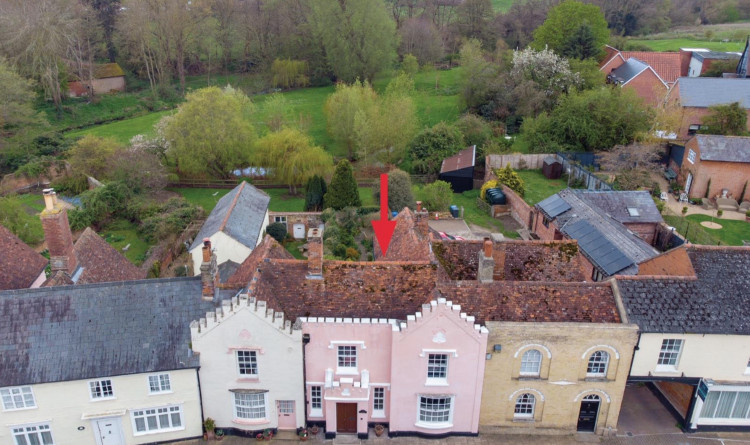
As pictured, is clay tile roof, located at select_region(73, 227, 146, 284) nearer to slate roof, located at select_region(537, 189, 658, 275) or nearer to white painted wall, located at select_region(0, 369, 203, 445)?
white painted wall, located at select_region(0, 369, 203, 445)

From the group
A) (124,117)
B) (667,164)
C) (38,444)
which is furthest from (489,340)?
(124,117)

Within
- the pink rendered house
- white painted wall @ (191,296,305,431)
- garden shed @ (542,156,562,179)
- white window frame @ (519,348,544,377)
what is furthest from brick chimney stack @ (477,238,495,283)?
garden shed @ (542,156,562,179)

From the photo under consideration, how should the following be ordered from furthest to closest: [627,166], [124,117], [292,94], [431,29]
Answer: [431,29]
[292,94]
[124,117]
[627,166]

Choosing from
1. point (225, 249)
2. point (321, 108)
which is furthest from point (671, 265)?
point (321, 108)

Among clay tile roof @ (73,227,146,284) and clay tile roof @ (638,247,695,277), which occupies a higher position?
clay tile roof @ (638,247,695,277)

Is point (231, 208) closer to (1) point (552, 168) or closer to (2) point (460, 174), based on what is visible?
(2) point (460, 174)

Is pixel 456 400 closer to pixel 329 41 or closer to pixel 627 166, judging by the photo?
pixel 627 166

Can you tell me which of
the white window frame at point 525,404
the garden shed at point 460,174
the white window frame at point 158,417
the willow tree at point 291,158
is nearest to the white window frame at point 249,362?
the white window frame at point 158,417
